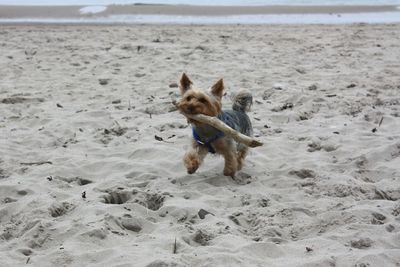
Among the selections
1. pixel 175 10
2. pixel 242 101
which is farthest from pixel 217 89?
pixel 175 10

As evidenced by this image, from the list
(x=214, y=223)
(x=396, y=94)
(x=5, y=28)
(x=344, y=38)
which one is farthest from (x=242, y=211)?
(x=5, y=28)

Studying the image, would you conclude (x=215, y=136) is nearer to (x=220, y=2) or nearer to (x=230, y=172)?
(x=230, y=172)

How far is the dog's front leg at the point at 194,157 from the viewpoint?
531cm

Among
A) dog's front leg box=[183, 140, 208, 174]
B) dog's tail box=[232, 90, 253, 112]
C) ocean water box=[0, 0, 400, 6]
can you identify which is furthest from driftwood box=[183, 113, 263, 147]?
ocean water box=[0, 0, 400, 6]

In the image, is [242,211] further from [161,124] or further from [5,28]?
[5,28]

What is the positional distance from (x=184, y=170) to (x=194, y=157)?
0.31 m

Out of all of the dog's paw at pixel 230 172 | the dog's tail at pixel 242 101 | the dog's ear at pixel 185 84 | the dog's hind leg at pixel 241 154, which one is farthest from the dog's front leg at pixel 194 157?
the dog's tail at pixel 242 101

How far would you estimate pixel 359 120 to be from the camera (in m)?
6.88

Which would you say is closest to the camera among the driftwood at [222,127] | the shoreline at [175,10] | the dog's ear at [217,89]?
the driftwood at [222,127]

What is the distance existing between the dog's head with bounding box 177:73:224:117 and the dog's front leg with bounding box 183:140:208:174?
41cm

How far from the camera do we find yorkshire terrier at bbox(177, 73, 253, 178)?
16.5 feet

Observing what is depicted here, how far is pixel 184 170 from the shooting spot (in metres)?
5.58

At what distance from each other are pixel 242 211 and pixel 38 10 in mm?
17547

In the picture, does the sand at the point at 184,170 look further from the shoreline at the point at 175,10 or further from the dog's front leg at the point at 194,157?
the shoreline at the point at 175,10
